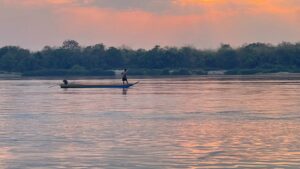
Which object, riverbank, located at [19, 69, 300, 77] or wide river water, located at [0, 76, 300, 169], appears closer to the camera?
wide river water, located at [0, 76, 300, 169]

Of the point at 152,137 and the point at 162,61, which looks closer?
the point at 152,137

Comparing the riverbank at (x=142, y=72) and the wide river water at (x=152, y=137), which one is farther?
the riverbank at (x=142, y=72)

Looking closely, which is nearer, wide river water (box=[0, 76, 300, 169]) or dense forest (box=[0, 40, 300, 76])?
wide river water (box=[0, 76, 300, 169])

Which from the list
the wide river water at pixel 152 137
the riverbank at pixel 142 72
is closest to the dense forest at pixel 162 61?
the riverbank at pixel 142 72

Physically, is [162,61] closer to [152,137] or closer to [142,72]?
[142,72]

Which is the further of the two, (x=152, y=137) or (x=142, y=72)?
(x=142, y=72)

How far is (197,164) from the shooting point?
56.4ft

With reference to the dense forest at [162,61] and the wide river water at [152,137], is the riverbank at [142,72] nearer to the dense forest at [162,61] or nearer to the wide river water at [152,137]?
the dense forest at [162,61]

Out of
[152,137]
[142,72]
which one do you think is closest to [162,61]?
[142,72]

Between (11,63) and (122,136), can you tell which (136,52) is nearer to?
(11,63)

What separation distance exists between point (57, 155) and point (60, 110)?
16056 millimetres

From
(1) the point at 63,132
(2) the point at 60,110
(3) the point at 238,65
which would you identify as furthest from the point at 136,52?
(1) the point at 63,132

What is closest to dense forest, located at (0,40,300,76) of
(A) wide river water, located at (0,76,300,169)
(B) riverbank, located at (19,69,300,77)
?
(B) riverbank, located at (19,69,300,77)

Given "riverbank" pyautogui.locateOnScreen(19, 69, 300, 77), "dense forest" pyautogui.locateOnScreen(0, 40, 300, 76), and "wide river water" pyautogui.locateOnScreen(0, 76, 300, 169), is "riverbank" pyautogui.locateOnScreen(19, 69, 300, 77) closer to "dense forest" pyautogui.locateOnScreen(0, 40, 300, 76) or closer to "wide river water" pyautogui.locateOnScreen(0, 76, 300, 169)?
"dense forest" pyautogui.locateOnScreen(0, 40, 300, 76)
